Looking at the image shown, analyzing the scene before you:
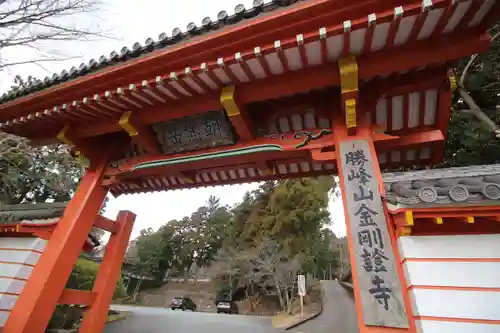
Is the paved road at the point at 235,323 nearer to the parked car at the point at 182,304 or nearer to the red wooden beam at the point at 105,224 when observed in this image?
the red wooden beam at the point at 105,224

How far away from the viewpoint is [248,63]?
129 inches

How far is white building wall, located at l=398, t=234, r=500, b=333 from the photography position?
2.39 metres

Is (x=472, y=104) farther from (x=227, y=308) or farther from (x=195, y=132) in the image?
(x=227, y=308)

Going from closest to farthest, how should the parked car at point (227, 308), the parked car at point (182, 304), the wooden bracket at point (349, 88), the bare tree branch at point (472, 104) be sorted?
the wooden bracket at point (349, 88) → the bare tree branch at point (472, 104) → the parked car at point (227, 308) → the parked car at point (182, 304)

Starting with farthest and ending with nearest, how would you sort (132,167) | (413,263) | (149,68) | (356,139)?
(132,167) → (149,68) → (356,139) → (413,263)

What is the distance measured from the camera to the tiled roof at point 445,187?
2445 millimetres

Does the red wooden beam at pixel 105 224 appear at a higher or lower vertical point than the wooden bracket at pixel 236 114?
lower

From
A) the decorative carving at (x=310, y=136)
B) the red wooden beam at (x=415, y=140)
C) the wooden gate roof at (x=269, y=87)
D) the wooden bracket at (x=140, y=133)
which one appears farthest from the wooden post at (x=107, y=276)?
the red wooden beam at (x=415, y=140)

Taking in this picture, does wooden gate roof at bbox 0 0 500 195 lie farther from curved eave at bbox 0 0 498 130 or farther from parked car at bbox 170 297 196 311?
parked car at bbox 170 297 196 311

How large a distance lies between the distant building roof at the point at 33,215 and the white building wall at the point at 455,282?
476 cm

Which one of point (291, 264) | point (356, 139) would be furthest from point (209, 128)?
point (291, 264)

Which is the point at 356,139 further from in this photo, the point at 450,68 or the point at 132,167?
the point at 132,167

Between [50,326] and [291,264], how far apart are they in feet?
46.1

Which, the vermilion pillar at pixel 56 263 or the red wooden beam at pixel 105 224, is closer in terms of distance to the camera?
the vermilion pillar at pixel 56 263
